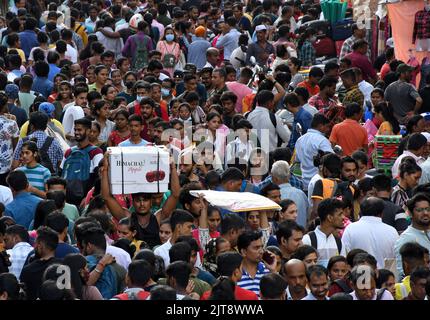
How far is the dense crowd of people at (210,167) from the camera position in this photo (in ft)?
34.6

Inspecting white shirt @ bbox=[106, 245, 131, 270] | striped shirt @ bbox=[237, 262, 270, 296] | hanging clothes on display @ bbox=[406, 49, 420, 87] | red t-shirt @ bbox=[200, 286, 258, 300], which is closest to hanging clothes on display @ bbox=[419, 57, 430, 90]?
hanging clothes on display @ bbox=[406, 49, 420, 87]

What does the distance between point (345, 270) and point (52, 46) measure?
37.6 feet

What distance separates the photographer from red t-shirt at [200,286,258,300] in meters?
9.79

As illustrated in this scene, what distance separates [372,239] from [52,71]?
27.8ft

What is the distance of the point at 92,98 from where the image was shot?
16953mm

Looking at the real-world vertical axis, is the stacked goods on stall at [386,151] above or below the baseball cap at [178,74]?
above

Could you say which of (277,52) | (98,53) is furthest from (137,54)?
(277,52)

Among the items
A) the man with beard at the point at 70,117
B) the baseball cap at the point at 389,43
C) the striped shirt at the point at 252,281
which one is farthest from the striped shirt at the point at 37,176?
Answer: the baseball cap at the point at 389,43

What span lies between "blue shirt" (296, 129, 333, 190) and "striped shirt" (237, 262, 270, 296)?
3.97 m

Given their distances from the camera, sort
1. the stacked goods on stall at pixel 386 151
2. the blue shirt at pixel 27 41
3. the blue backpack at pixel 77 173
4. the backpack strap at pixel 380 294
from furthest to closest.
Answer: the blue shirt at pixel 27 41 < the stacked goods on stall at pixel 386 151 < the blue backpack at pixel 77 173 < the backpack strap at pixel 380 294

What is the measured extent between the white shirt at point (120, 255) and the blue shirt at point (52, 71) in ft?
27.2

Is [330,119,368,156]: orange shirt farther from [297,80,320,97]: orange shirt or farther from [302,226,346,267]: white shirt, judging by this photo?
[302,226,346,267]: white shirt

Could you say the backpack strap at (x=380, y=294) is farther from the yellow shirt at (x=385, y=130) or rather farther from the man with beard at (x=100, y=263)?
the yellow shirt at (x=385, y=130)
